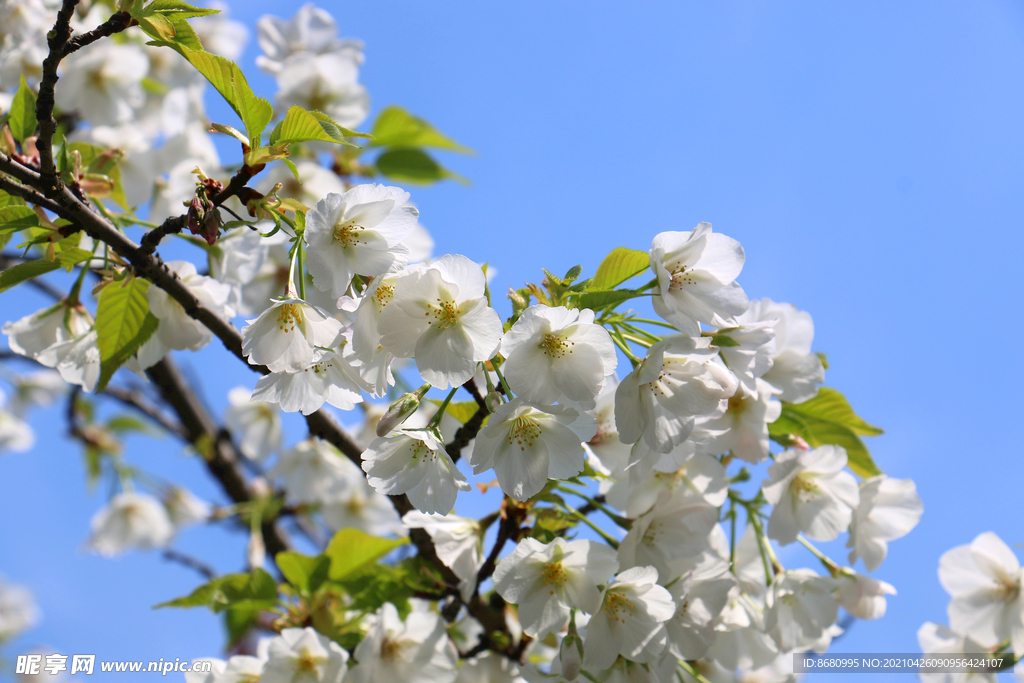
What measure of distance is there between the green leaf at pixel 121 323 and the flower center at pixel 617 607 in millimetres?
1141

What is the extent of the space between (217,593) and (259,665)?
0.24 meters

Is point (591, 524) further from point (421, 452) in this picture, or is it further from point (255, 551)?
point (255, 551)

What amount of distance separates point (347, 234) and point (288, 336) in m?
0.21

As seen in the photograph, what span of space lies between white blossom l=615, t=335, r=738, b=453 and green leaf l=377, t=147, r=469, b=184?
6.20 feet

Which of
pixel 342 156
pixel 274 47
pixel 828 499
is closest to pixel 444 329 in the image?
pixel 828 499

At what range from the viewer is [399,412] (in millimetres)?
1127

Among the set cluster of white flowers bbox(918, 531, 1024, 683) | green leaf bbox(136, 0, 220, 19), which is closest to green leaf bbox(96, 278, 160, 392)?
green leaf bbox(136, 0, 220, 19)

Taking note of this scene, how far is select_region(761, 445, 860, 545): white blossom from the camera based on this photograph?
1515 mm

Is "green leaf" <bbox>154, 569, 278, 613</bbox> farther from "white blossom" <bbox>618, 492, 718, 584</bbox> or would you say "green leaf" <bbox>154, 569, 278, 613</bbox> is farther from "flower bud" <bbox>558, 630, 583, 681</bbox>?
"white blossom" <bbox>618, 492, 718, 584</bbox>

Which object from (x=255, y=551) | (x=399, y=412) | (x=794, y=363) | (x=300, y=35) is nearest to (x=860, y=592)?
(x=794, y=363)

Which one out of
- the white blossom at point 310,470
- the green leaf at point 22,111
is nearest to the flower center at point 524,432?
the green leaf at point 22,111

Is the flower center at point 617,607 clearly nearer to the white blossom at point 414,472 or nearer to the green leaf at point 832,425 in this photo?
the white blossom at point 414,472

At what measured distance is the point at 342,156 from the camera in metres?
2.78

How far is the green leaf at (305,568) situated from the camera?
173 cm
